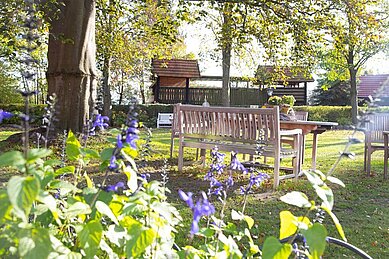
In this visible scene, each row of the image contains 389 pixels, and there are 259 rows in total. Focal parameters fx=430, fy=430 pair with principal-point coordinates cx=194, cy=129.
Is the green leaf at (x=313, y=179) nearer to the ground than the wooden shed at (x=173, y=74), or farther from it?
nearer to the ground

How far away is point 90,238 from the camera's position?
1.06 meters

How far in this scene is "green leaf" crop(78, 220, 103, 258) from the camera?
1.06 m

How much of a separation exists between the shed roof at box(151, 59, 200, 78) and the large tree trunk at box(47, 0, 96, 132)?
57.8ft

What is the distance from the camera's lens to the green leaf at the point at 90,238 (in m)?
1.06

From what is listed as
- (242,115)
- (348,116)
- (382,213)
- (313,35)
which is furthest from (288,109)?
(348,116)

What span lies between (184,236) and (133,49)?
57.4 feet

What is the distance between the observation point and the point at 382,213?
4441mm

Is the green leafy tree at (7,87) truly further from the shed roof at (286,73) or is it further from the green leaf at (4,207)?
the green leaf at (4,207)

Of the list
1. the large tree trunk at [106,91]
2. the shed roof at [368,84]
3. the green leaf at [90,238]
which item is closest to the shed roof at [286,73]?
the large tree trunk at [106,91]

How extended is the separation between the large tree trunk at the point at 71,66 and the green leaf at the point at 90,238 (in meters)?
7.38

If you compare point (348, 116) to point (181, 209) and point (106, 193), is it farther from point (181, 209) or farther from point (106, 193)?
point (106, 193)

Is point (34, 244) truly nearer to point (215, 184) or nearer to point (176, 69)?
point (215, 184)

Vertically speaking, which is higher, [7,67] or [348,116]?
[7,67]

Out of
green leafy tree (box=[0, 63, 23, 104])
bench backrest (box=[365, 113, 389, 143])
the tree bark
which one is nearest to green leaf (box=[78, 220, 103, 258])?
bench backrest (box=[365, 113, 389, 143])
